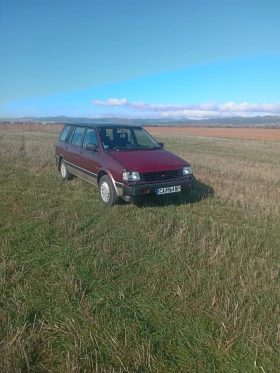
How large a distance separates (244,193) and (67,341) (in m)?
6.45

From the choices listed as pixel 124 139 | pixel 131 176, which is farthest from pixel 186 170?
pixel 124 139

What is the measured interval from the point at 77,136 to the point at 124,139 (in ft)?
5.56

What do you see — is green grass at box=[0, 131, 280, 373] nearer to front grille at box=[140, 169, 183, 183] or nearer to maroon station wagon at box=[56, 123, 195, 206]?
maroon station wagon at box=[56, 123, 195, 206]

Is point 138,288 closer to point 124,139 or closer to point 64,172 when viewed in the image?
point 124,139

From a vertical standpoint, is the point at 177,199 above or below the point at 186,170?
below

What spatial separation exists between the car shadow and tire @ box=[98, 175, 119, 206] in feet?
1.54

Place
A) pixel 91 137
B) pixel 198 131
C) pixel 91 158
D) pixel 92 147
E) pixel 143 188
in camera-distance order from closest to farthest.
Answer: pixel 143 188
pixel 92 147
pixel 91 158
pixel 91 137
pixel 198 131

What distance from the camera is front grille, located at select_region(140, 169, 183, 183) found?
226 inches

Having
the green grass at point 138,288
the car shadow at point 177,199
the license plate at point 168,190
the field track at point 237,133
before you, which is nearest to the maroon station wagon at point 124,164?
the license plate at point 168,190

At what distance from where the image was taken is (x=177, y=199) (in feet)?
22.5

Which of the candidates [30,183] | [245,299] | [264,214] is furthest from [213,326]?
[30,183]

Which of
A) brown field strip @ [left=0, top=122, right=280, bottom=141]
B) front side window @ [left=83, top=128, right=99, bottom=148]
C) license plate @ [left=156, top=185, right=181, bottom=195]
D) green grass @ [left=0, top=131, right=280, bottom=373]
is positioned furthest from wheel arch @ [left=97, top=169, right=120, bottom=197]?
brown field strip @ [left=0, top=122, right=280, bottom=141]

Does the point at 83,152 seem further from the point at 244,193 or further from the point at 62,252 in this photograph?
the point at 244,193

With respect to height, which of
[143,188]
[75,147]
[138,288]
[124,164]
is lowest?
[138,288]
